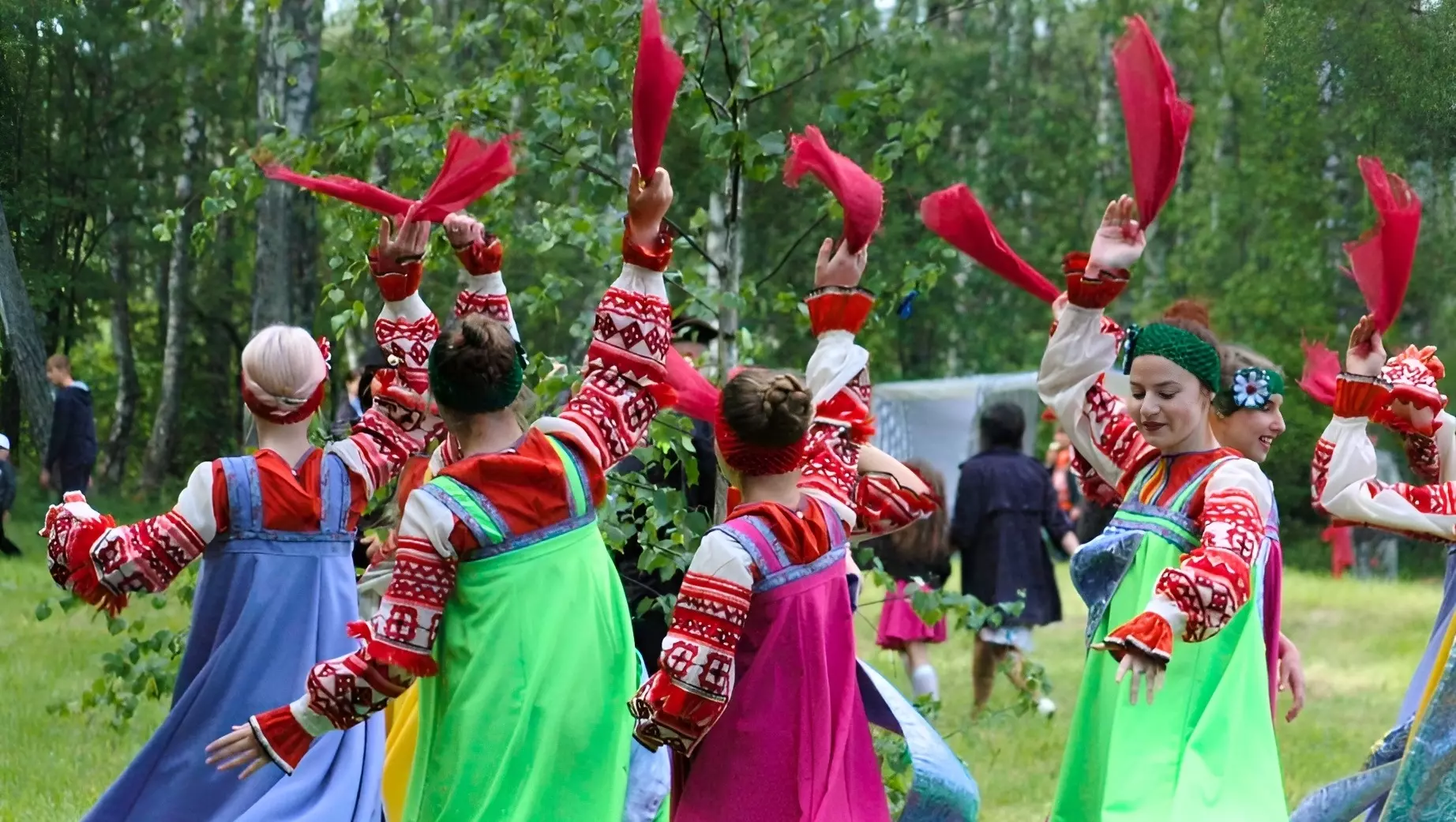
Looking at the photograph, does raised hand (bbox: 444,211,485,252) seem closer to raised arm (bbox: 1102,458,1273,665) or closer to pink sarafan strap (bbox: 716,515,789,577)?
pink sarafan strap (bbox: 716,515,789,577)

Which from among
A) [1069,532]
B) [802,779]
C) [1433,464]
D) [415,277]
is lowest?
[1069,532]

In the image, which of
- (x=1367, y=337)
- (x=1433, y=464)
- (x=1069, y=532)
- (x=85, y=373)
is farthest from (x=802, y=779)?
(x=1069, y=532)

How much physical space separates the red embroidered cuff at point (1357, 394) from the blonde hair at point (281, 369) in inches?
105

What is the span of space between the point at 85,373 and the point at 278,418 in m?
3.09

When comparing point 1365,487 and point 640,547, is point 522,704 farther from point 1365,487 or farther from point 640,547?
point 1365,487

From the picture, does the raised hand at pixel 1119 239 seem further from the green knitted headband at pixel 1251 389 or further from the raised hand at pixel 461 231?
the raised hand at pixel 461 231

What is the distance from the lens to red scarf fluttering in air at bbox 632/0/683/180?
3826 millimetres

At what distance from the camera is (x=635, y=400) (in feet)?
12.8

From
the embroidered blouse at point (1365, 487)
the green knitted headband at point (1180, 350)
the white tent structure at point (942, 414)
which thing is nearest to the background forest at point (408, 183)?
the embroidered blouse at point (1365, 487)

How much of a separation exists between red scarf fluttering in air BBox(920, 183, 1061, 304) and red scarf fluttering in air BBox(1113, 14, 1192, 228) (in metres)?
0.34

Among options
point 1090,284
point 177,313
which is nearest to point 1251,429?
point 1090,284

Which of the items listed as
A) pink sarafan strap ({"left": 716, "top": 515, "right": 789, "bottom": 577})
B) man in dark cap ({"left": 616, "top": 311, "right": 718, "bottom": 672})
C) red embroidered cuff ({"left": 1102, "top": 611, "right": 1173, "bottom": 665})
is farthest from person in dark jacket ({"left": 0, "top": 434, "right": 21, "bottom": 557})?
red embroidered cuff ({"left": 1102, "top": 611, "right": 1173, "bottom": 665})

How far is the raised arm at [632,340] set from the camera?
3.87 m

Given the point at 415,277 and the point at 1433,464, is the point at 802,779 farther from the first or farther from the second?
the point at 1433,464
